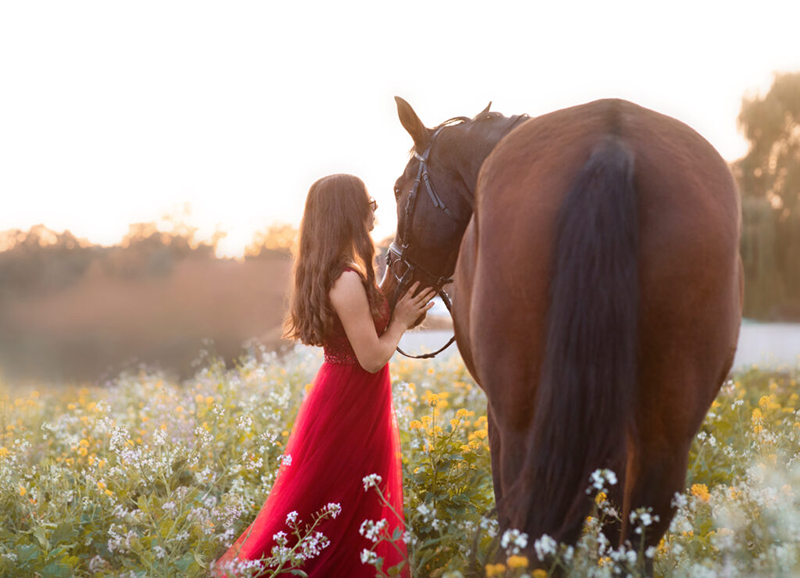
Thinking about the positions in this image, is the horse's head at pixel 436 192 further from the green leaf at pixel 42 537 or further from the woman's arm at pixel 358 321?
the green leaf at pixel 42 537

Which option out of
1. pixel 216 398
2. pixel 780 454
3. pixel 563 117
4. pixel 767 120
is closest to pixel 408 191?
pixel 563 117

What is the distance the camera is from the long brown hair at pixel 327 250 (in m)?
2.87

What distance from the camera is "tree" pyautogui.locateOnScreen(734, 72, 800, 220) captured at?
49.2ft

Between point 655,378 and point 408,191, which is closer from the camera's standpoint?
point 655,378

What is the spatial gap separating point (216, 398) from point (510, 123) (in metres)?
3.52

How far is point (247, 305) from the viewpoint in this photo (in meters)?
10.2

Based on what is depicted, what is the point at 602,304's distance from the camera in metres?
1.75

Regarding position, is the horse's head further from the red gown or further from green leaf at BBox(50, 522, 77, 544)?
green leaf at BBox(50, 522, 77, 544)

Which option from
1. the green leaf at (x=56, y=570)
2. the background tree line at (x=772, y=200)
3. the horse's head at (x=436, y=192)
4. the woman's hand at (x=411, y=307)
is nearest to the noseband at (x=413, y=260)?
the horse's head at (x=436, y=192)

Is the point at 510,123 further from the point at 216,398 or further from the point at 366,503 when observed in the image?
the point at 216,398

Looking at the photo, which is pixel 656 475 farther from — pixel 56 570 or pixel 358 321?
pixel 56 570

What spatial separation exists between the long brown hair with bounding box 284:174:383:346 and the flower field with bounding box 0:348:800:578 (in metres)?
0.72

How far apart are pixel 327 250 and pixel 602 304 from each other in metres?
1.46

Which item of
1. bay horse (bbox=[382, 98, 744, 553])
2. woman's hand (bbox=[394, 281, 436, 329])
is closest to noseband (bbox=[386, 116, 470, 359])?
woman's hand (bbox=[394, 281, 436, 329])
